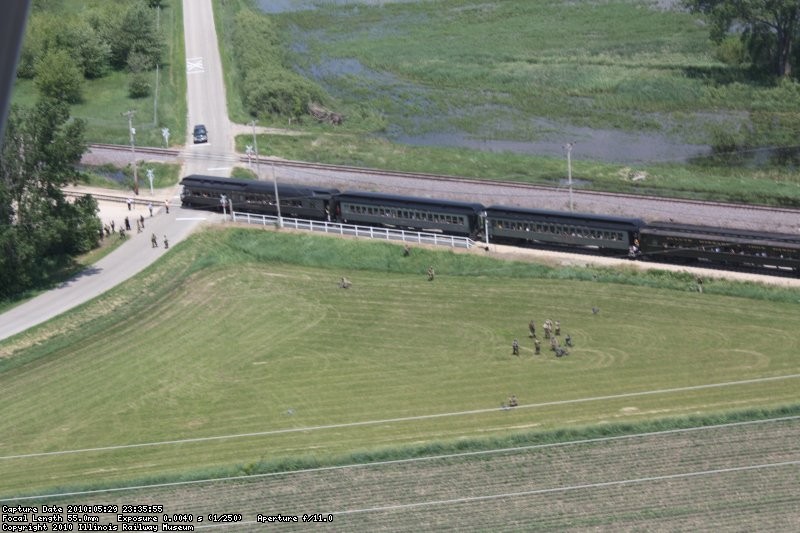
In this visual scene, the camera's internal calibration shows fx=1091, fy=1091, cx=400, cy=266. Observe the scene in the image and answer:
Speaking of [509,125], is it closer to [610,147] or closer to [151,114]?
[610,147]

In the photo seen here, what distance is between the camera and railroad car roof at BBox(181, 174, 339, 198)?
6731 centimetres

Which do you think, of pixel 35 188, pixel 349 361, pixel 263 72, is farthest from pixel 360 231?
pixel 263 72

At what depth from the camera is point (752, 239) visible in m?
54.4

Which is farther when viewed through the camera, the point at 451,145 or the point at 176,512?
the point at 451,145

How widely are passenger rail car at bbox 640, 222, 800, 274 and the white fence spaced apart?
34.0 ft

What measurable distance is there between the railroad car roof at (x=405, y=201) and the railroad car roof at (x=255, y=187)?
2120mm

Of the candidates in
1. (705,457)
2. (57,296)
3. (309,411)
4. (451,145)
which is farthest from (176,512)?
(451,145)

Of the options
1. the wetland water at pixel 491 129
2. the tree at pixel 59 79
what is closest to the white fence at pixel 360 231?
the wetland water at pixel 491 129

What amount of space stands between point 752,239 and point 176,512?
108ft

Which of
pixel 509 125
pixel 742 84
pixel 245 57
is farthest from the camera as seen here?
pixel 245 57

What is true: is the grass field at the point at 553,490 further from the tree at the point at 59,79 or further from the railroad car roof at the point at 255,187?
the tree at the point at 59,79

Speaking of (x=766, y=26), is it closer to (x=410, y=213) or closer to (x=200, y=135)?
(x=200, y=135)

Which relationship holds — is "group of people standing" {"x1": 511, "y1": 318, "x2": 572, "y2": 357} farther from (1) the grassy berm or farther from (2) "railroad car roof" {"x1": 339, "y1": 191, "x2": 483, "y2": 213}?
(2) "railroad car roof" {"x1": 339, "y1": 191, "x2": 483, "y2": 213}

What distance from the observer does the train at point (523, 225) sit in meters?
54.5
